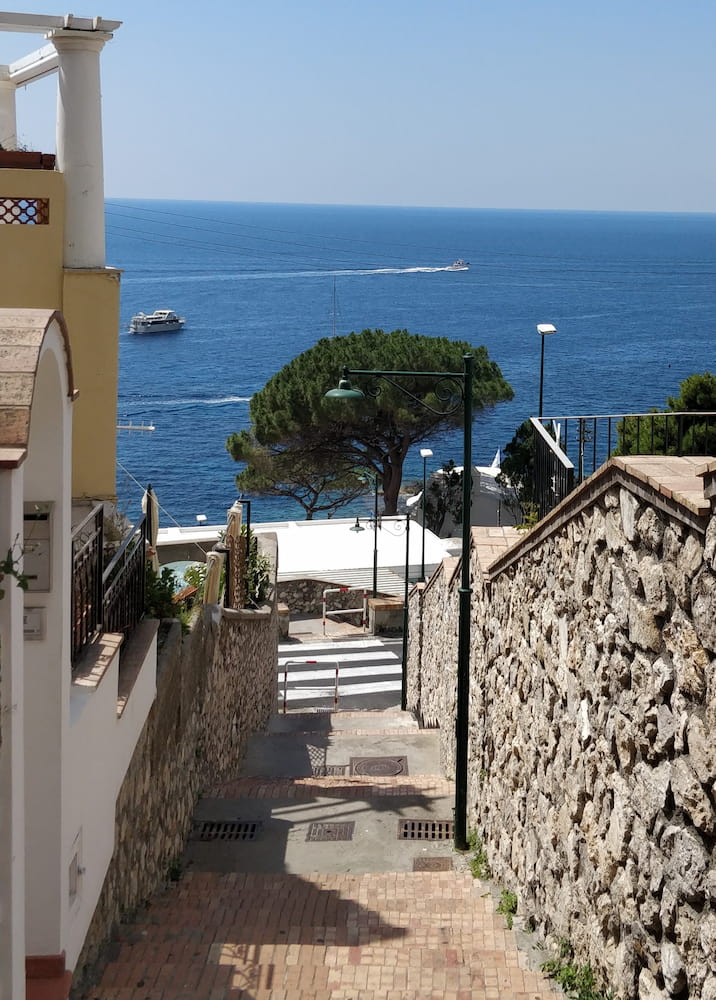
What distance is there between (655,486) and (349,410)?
3192 cm

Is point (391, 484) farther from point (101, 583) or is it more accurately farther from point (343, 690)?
point (101, 583)

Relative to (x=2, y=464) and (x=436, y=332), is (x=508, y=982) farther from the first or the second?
(x=436, y=332)

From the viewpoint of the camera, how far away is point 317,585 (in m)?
31.4

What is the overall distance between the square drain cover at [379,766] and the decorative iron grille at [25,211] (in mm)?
6919

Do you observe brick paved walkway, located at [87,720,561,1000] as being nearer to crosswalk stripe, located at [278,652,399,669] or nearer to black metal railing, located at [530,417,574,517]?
black metal railing, located at [530,417,574,517]

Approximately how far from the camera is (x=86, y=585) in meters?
5.91

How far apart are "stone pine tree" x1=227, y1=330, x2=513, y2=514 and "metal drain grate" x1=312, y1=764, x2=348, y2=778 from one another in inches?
880

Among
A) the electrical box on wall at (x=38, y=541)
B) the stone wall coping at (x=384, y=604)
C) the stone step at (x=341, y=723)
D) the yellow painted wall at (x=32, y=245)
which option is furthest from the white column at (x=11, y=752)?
the stone wall coping at (x=384, y=604)

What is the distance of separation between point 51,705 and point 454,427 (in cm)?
3546

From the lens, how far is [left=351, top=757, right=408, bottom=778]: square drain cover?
1259 cm

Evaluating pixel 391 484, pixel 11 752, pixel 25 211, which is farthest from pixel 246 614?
pixel 391 484

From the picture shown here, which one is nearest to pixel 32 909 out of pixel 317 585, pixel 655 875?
pixel 655 875

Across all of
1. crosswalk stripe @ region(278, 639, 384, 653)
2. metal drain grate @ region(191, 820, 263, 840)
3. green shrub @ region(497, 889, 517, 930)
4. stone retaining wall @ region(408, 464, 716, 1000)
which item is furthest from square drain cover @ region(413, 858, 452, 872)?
crosswalk stripe @ region(278, 639, 384, 653)

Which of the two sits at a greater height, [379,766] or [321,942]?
[321,942]
